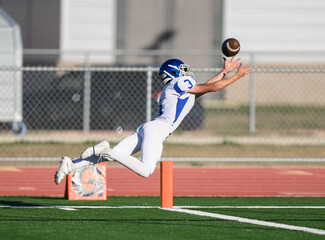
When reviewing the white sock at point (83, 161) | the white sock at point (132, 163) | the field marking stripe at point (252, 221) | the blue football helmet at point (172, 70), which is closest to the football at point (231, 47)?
the blue football helmet at point (172, 70)

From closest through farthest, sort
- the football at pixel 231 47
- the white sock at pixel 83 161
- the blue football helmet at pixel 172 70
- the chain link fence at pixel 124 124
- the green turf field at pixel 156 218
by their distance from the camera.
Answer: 1. the green turf field at pixel 156 218
2. the white sock at pixel 83 161
3. the blue football helmet at pixel 172 70
4. the football at pixel 231 47
5. the chain link fence at pixel 124 124

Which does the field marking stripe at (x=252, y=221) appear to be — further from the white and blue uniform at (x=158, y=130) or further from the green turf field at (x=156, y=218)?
the white and blue uniform at (x=158, y=130)

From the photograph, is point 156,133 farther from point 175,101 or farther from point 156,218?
point 156,218

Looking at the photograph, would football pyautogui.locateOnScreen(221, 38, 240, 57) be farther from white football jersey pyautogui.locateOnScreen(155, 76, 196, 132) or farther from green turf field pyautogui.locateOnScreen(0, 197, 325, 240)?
green turf field pyautogui.locateOnScreen(0, 197, 325, 240)

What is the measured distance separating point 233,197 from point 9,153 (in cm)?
736

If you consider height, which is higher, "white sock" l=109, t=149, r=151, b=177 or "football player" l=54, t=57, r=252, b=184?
"football player" l=54, t=57, r=252, b=184

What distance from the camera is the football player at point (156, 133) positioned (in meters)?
8.80

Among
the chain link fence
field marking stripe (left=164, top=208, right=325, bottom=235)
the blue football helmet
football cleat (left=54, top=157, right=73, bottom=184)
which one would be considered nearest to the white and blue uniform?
the blue football helmet

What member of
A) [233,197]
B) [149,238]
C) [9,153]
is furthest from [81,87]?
[149,238]

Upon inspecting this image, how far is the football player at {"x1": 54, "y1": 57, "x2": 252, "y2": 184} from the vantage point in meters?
8.80

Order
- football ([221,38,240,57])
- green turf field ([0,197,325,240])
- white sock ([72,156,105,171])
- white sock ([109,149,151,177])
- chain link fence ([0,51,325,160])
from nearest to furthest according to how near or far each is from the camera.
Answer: green turf field ([0,197,325,240]), white sock ([109,149,151,177]), white sock ([72,156,105,171]), football ([221,38,240,57]), chain link fence ([0,51,325,160])

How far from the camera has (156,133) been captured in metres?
8.98

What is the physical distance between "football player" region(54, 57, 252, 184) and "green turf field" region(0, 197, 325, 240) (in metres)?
0.57

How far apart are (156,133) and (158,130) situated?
0.06 m
